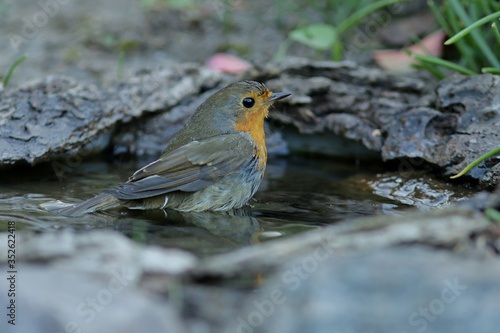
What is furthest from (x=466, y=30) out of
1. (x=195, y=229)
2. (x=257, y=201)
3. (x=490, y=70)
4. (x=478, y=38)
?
(x=195, y=229)

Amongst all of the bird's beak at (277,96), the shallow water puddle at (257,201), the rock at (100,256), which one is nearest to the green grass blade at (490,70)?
the shallow water puddle at (257,201)

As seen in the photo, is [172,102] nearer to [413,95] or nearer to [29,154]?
[29,154]

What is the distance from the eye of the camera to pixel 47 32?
7105mm

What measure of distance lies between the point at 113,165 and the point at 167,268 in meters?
2.96

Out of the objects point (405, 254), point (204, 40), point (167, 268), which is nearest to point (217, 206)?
point (167, 268)

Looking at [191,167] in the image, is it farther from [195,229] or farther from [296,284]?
[296,284]

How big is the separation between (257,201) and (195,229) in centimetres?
95

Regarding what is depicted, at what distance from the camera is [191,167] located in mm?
4004

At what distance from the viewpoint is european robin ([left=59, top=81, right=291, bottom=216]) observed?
386cm

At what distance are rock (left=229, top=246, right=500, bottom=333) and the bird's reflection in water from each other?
0.72 meters

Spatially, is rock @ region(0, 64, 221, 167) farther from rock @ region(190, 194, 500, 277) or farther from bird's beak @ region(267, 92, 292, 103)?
rock @ region(190, 194, 500, 277)

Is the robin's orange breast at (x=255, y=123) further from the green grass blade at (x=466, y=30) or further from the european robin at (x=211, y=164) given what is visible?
the green grass blade at (x=466, y=30)

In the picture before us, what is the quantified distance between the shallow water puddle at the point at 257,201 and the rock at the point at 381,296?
75 centimetres

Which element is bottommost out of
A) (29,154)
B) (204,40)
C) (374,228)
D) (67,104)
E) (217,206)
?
(217,206)
